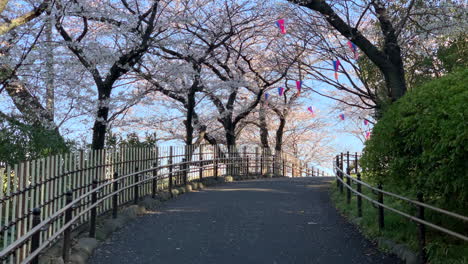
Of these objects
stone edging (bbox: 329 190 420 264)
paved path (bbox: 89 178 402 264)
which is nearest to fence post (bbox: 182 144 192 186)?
paved path (bbox: 89 178 402 264)

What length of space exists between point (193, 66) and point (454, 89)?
16762 millimetres

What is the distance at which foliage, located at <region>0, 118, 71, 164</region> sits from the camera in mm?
9234

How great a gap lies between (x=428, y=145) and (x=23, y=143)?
7.58 metres

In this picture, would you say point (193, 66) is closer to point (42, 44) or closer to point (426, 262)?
point (42, 44)

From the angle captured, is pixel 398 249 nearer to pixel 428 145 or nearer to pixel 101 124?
pixel 428 145

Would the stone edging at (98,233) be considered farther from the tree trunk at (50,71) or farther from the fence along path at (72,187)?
the tree trunk at (50,71)

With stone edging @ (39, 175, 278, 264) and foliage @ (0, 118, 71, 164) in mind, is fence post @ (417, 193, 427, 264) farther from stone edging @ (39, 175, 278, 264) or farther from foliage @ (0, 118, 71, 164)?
foliage @ (0, 118, 71, 164)

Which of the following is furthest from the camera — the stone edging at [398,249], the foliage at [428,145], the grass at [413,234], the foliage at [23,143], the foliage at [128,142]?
the foliage at [128,142]

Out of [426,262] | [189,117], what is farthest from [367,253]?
[189,117]

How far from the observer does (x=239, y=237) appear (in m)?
8.45

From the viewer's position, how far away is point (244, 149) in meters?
24.9

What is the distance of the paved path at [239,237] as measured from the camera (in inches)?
282

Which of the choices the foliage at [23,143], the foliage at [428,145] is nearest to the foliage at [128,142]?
the foliage at [23,143]

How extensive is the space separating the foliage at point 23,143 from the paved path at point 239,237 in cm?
244
